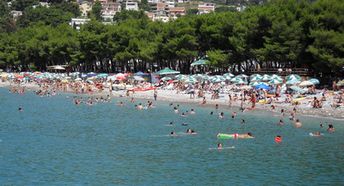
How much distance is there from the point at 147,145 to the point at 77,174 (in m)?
9.18

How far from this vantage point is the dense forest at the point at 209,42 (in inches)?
2381

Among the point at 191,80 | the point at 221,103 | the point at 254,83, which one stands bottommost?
the point at 221,103

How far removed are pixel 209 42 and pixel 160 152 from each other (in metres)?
41.3

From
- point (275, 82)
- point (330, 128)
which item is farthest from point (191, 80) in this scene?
point (330, 128)

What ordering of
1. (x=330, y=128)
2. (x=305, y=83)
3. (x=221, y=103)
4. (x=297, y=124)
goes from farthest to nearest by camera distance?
(x=221, y=103)
(x=305, y=83)
(x=297, y=124)
(x=330, y=128)

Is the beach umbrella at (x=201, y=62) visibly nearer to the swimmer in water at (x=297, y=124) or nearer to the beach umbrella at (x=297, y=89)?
the beach umbrella at (x=297, y=89)

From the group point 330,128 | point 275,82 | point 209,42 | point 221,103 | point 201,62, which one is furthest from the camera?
point 209,42

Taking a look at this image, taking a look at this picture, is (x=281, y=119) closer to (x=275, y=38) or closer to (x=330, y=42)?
(x=330, y=42)

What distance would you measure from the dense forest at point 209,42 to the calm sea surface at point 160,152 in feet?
35.9

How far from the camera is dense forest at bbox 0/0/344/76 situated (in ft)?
198

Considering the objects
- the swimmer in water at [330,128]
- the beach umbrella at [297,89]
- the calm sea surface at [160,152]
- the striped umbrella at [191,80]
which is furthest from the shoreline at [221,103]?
the swimmer in water at [330,128]

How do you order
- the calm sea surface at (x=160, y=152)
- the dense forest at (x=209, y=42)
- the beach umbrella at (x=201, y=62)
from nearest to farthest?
the calm sea surface at (x=160, y=152) < the dense forest at (x=209, y=42) < the beach umbrella at (x=201, y=62)

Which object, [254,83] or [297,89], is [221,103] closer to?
[254,83]

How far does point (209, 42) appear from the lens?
257 feet
